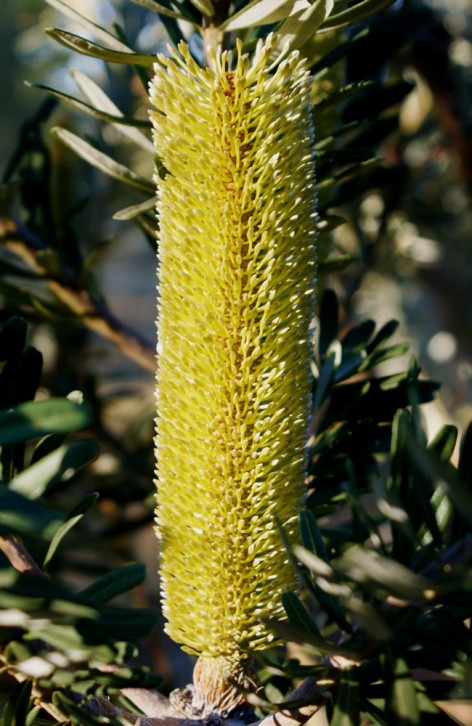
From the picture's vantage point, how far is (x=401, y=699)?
260mm

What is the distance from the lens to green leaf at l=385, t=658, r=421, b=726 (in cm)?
26

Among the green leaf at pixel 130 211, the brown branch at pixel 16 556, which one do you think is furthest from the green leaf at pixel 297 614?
the green leaf at pixel 130 211

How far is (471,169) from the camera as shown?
94cm

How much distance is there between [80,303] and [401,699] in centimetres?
43

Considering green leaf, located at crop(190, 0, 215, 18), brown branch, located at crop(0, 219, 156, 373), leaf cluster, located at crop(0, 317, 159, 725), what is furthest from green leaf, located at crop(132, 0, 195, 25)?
brown branch, located at crop(0, 219, 156, 373)

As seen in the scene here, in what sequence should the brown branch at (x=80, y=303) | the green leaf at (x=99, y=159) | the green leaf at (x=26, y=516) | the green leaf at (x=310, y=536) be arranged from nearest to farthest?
the green leaf at (x=26, y=516) < the green leaf at (x=310, y=536) < the green leaf at (x=99, y=159) < the brown branch at (x=80, y=303)

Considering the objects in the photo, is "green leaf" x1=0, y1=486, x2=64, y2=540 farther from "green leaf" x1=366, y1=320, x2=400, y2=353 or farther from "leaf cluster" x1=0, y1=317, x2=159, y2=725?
"green leaf" x1=366, y1=320, x2=400, y2=353

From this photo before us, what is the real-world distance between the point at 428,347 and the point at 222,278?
2.09 meters

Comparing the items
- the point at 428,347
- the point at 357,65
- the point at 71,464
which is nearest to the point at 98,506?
the point at 357,65

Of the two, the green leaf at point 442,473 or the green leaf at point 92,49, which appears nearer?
the green leaf at point 442,473

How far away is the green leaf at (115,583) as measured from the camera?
0.32 metres

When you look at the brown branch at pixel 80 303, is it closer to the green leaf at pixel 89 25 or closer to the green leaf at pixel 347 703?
the green leaf at pixel 89 25

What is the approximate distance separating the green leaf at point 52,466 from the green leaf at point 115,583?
87mm

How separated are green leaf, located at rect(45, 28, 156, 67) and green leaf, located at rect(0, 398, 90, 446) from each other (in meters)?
A: 0.19
